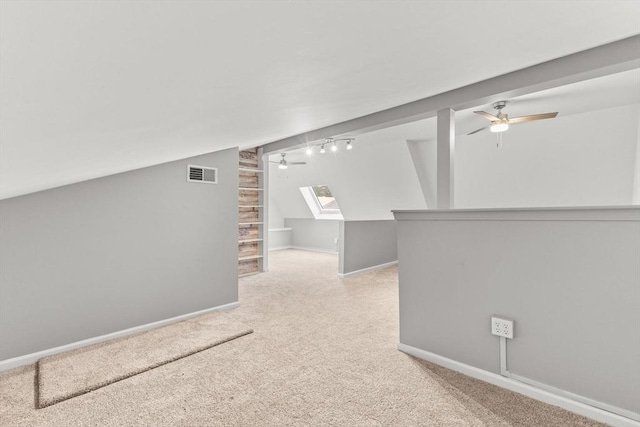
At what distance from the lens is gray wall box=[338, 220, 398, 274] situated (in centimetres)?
532

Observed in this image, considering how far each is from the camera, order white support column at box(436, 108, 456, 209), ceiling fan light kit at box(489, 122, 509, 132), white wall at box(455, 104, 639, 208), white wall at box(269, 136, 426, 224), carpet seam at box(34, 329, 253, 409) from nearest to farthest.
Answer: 1. carpet seam at box(34, 329, 253, 409)
2. white support column at box(436, 108, 456, 209)
3. ceiling fan light kit at box(489, 122, 509, 132)
4. white wall at box(455, 104, 639, 208)
5. white wall at box(269, 136, 426, 224)

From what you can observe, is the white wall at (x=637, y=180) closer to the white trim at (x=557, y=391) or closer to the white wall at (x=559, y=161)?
the white wall at (x=559, y=161)

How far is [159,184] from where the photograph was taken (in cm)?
300

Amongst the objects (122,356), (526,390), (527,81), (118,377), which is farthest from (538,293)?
(122,356)

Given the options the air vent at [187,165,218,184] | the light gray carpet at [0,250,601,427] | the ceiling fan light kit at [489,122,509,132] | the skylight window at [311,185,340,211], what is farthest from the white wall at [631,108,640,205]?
the skylight window at [311,185,340,211]

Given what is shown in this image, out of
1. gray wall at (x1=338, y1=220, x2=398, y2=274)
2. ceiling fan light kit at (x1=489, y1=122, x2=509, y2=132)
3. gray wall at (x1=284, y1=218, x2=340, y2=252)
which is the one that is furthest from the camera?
gray wall at (x1=284, y1=218, x2=340, y2=252)

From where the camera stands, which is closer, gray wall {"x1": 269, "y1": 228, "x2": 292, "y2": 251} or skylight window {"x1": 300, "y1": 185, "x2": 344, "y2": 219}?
skylight window {"x1": 300, "y1": 185, "x2": 344, "y2": 219}

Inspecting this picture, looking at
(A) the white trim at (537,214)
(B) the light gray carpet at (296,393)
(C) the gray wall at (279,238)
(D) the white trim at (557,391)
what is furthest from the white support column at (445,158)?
(C) the gray wall at (279,238)

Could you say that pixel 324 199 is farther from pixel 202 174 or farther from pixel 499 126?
pixel 499 126

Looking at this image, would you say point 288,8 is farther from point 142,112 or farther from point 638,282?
point 638,282

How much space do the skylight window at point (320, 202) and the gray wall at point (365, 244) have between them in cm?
199

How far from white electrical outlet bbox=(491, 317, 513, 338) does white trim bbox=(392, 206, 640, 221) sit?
69 cm

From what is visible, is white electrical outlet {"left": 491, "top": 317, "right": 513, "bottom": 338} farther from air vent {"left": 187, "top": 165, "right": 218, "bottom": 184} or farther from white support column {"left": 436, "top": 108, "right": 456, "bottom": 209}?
air vent {"left": 187, "top": 165, "right": 218, "bottom": 184}

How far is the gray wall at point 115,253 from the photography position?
2.26 m
